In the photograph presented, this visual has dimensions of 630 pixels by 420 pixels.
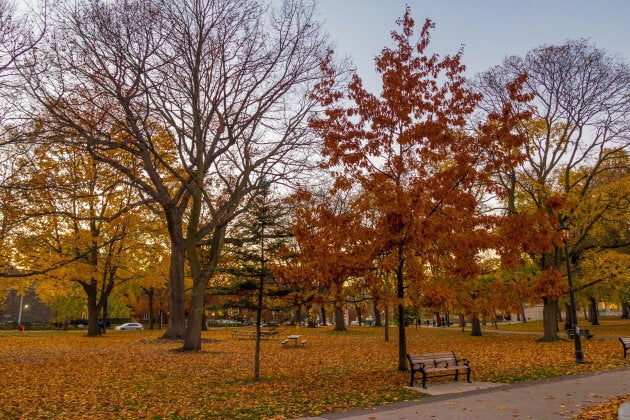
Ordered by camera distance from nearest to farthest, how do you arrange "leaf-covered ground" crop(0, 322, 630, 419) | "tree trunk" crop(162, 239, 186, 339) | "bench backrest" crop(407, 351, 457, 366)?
"leaf-covered ground" crop(0, 322, 630, 419), "bench backrest" crop(407, 351, 457, 366), "tree trunk" crop(162, 239, 186, 339)

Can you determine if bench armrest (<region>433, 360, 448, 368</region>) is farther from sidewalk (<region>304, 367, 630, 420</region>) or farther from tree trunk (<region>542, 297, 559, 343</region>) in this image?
tree trunk (<region>542, 297, 559, 343</region>)

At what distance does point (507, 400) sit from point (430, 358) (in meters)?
2.49

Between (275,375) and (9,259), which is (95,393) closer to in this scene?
(275,375)

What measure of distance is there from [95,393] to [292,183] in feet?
36.8

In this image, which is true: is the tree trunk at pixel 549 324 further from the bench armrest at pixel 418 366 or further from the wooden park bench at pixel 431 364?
the bench armrest at pixel 418 366

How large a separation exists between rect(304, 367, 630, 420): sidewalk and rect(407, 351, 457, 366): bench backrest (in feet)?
1.87

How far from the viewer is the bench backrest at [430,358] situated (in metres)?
10.9

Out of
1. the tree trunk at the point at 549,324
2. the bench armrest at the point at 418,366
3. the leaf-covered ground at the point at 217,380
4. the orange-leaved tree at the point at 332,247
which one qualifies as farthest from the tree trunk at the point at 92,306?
the tree trunk at the point at 549,324

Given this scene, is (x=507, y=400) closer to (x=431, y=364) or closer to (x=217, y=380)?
(x=431, y=364)

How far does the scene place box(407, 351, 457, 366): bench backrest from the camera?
35.8 ft

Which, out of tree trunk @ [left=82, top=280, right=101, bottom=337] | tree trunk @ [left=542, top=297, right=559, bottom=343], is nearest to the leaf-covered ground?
tree trunk @ [left=542, top=297, right=559, bottom=343]

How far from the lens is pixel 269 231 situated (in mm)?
12945

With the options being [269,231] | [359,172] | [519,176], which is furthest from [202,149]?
[519,176]

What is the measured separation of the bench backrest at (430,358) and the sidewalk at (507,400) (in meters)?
0.57
